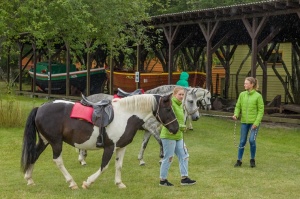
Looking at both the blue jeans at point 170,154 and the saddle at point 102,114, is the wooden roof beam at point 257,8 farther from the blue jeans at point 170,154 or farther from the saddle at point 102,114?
the saddle at point 102,114

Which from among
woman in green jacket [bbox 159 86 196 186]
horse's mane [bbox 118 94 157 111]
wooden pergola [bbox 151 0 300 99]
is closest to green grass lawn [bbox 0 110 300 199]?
woman in green jacket [bbox 159 86 196 186]

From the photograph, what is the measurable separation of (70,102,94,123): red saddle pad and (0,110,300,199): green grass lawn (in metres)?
1.07

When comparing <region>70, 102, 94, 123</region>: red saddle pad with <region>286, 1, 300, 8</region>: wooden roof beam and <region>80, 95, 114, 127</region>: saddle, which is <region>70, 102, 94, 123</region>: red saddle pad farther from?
<region>286, 1, 300, 8</region>: wooden roof beam

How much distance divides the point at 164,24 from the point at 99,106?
45.5 ft

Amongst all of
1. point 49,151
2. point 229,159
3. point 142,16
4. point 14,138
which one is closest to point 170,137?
point 229,159

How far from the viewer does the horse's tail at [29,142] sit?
8016 millimetres

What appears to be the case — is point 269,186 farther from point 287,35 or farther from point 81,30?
point 287,35

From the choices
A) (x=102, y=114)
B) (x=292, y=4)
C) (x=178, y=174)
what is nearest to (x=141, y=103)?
(x=102, y=114)

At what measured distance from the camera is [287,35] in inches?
862

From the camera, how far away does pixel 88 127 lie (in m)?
7.91

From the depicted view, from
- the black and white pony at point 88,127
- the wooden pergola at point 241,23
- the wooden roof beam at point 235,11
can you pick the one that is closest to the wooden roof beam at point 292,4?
the wooden pergola at point 241,23

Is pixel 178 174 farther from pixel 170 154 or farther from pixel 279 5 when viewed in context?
pixel 279 5

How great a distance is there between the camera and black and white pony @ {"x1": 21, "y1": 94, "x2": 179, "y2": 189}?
25.9 ft

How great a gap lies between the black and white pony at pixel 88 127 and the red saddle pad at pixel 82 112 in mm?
55
